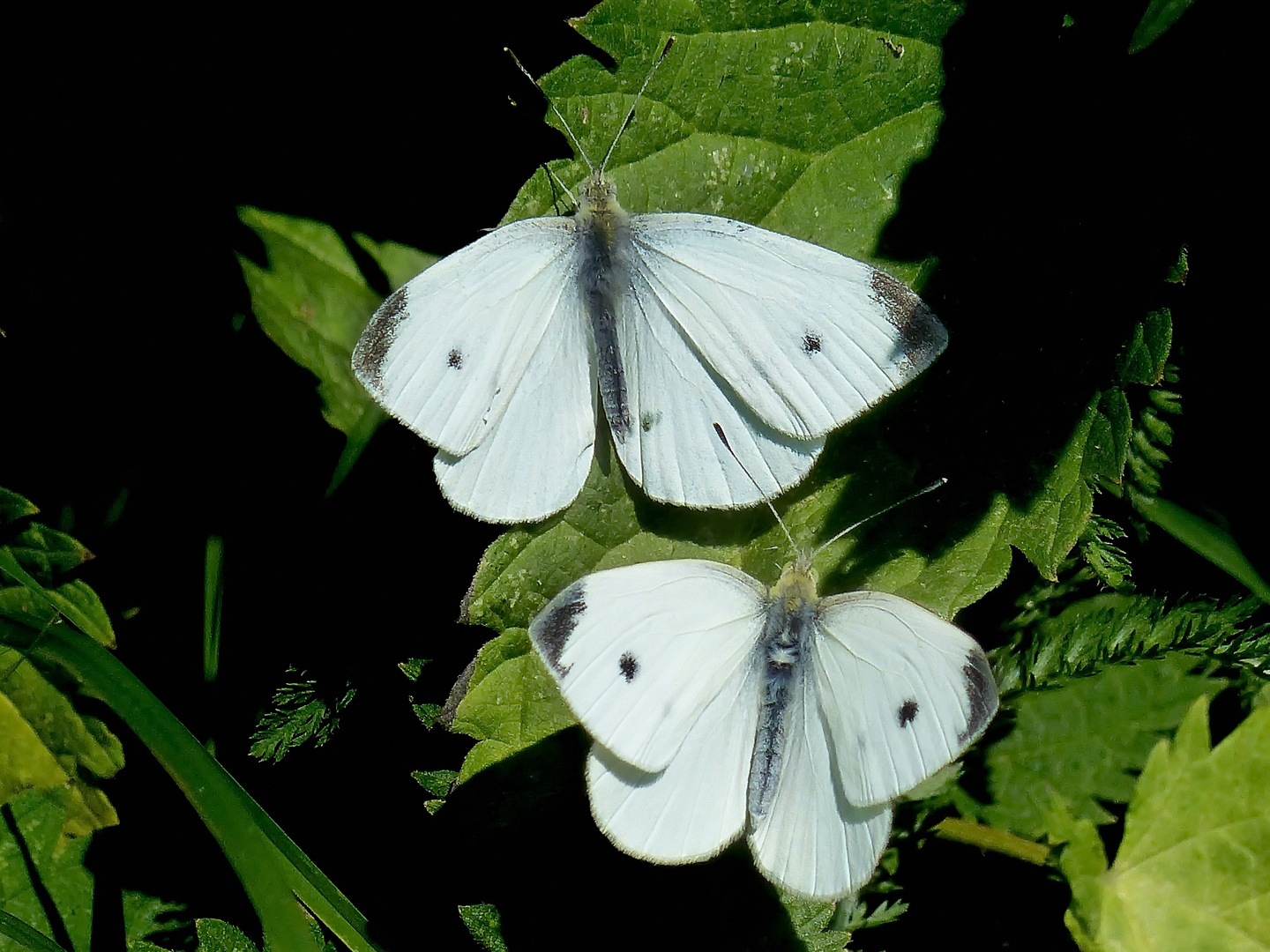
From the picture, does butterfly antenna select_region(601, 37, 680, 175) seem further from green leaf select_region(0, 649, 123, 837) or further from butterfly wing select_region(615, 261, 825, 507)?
green leaf select_region(0, 649, 123, 837)

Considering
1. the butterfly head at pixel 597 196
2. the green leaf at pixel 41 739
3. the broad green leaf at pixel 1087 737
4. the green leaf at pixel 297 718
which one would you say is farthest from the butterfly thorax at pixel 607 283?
the green leaf at pixel 41 739

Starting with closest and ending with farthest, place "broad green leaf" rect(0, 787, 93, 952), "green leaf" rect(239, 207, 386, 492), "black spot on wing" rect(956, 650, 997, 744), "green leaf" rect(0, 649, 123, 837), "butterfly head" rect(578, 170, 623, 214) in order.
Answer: "black spot on wing" rect(956, 650, 997, 744) < "butterfly head" rect(578, 170, 623, 214) < "green leaf" rect(239, 207, 386, 492) < "green leaf" rect(0, 649, 123, 837) < "broad green leaf" rect(0, 787, 93, 952)

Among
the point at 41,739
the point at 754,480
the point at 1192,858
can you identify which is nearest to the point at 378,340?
the point at 754,480

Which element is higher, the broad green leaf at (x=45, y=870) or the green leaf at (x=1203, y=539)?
the broad green leaf at (x=45, y=870)

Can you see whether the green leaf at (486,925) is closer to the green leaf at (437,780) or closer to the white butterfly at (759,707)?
Answer: the green leaf at (437,780)

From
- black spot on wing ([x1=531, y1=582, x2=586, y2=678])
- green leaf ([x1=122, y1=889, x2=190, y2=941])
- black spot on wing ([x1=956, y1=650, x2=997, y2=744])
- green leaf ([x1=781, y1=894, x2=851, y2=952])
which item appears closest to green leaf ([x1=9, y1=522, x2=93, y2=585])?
green leaf ([x1=122, y1=889, x2=190, y2=941])

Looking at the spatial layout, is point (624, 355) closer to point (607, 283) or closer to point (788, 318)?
point (607, 283)

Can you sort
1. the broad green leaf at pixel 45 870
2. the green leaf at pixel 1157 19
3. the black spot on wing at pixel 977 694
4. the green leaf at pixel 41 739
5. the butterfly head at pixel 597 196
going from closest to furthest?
the green leaf at pixel 1157 19 < the black spot on wing at pixel 977 694 < the butterfly head at pixel 597 196 < the green leaf at pixel 41 739 < the broad green leaf at pixel 45 870
